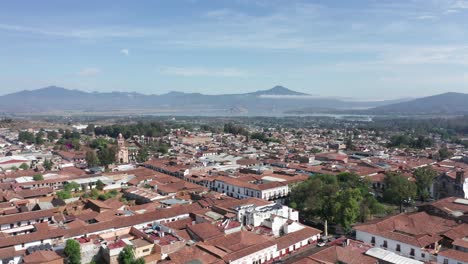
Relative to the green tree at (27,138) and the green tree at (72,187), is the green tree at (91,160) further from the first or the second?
the green tree at (27,138)

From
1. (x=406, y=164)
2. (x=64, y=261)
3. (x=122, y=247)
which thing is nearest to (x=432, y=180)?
(x=406, y=164)

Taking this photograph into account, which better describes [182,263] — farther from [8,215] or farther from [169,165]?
[169,165]

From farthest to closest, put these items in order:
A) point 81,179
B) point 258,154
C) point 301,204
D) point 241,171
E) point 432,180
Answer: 1. point 258,154
2. point 241,171
3. point 81,179
4. point 432,180
5. point 301,204

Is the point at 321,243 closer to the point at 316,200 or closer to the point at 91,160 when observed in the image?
the point at 316,200

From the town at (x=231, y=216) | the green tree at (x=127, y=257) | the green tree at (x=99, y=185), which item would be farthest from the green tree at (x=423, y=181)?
the green tree at (x=99, y=185)

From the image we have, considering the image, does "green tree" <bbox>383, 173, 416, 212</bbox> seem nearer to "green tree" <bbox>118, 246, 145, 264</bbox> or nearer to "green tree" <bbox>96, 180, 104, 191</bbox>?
"green tree" <bbox>118, 246, 145, 264</bbox>

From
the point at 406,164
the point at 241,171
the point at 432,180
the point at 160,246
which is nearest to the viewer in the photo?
the point at 160,246

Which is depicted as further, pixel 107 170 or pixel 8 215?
pixel 107 170

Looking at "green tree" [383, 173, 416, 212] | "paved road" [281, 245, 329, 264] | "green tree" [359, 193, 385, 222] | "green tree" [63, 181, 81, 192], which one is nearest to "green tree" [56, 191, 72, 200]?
"green tree" [63, 181, 81, 192]

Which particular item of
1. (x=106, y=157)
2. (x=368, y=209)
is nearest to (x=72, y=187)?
(x=106, y=157)
